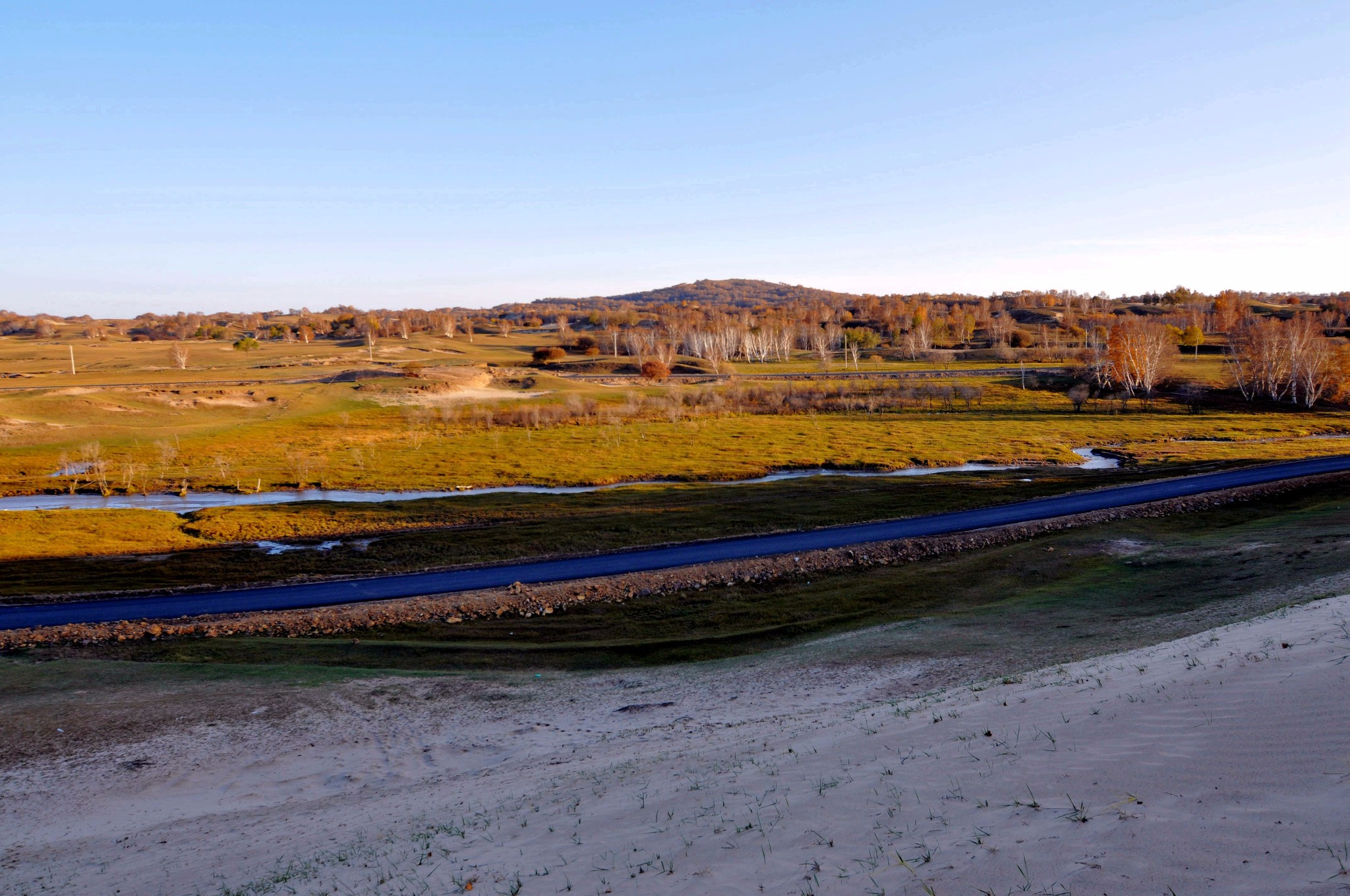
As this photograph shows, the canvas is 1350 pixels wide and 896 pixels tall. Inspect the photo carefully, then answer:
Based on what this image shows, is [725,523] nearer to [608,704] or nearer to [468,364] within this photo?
[608,704]

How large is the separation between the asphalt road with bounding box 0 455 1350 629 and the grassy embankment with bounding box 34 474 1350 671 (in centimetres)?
408

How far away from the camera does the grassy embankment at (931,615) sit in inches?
872

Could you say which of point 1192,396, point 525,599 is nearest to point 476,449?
point 525,599

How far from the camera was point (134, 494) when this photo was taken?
198ft

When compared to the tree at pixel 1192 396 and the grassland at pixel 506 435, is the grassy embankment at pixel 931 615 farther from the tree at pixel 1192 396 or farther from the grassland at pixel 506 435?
the tree at pixel 1192 396

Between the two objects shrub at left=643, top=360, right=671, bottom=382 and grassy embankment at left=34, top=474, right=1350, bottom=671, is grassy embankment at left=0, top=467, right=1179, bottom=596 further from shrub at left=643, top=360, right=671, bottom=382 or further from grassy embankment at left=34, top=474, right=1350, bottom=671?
shrub at left=643, top=360, right=671, bottom=382

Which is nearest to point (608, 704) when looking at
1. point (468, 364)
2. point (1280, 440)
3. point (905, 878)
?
point (905, 878)

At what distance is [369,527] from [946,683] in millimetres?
38431

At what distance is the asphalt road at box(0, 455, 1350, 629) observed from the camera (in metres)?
30.9

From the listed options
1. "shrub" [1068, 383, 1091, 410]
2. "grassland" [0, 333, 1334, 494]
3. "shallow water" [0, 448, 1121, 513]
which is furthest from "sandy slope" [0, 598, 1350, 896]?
"shrub" [1068, 383, 1091, 410]

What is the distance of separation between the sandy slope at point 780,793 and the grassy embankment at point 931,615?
5.07 metres

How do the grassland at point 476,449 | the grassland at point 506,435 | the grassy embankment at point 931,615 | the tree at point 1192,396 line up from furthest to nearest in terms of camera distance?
the tree at point 1192,396
the grassland at point 506,435
the grassland at point 476,449
the grassy embankment at point 931,615

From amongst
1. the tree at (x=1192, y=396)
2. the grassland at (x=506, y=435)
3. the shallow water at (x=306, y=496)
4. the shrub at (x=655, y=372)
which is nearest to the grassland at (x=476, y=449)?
the grassland at (x=506, y=435)

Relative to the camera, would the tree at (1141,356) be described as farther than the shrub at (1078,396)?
Yes
